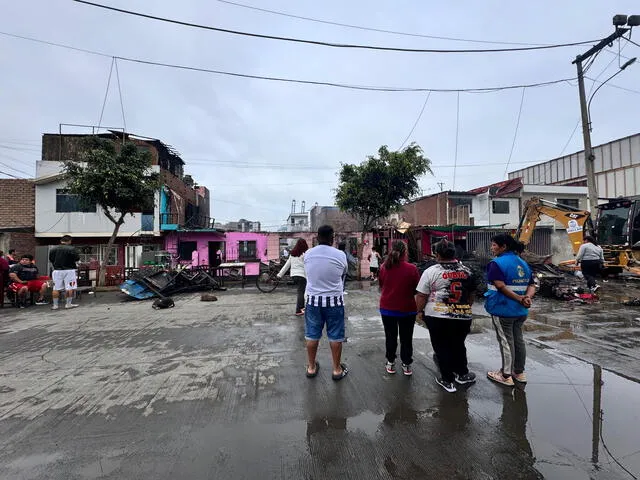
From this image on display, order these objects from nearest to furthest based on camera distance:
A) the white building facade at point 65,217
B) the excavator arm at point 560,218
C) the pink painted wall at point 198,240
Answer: the excavator arm at point 560,218, the white building facade at point 65,217, the pink painted wall at point 198,240

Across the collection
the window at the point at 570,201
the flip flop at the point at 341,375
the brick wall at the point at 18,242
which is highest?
the window at the point at 570,201

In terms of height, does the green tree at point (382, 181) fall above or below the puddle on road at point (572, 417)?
above

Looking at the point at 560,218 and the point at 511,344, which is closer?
the point at 511,344

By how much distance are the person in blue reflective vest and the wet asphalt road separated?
0.71 ft

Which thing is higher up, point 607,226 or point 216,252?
point 607,226

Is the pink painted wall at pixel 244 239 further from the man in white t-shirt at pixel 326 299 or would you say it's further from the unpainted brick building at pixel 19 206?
the man in white t-shirt at pixel 326 299

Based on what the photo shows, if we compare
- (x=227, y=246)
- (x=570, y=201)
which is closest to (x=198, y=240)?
(x=227, y=246)

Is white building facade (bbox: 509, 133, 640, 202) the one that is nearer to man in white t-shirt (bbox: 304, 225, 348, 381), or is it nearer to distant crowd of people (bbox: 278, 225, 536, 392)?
distant crowd of people (bbox: 278, 225, 536, 392)

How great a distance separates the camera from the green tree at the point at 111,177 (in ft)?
41.3

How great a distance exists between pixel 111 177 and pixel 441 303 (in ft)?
41.9

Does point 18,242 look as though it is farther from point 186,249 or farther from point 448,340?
point 448,340

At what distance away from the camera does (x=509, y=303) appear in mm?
3738

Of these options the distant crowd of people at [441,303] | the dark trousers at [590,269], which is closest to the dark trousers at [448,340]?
the distant crowd of people at [441,303]

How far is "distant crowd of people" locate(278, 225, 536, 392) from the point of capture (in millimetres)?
3654
